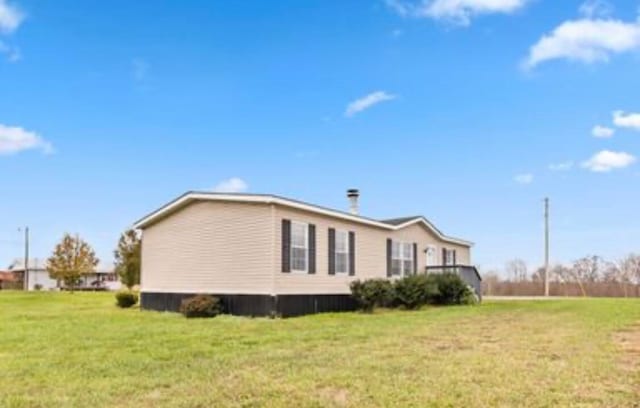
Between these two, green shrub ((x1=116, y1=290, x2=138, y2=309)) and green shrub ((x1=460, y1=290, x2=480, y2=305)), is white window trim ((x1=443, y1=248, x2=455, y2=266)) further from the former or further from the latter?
green shrub ((x1=116, y1=290, x2=138, y2=309))

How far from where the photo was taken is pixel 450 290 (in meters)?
22.0

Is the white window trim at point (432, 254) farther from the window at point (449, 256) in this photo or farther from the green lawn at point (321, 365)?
the green lawn at point (321, 365)

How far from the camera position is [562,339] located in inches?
430

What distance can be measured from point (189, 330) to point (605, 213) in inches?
1012

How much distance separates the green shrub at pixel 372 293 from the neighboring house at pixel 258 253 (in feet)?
1.80

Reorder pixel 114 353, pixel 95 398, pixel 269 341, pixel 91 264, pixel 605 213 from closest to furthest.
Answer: pixel 95 398, pixel 114 353, pixel 269 341, pixel 605 213, pixel 91 264

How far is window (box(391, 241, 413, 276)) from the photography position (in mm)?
23219

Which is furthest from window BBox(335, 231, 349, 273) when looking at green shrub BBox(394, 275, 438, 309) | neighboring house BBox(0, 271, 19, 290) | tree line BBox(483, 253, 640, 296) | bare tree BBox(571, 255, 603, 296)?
neighboring house BBox(0, 271, 19, 290)

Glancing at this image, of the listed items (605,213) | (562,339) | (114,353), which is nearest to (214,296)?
(114,353)

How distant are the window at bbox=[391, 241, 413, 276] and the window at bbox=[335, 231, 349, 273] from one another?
133 inches

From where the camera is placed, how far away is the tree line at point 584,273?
130 ft

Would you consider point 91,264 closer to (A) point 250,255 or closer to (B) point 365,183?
(B) point 365,183

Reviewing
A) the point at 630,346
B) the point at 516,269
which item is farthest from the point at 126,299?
the point at 516,269

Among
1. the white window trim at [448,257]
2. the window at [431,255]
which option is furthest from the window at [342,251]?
the white window trim at [448,257]
